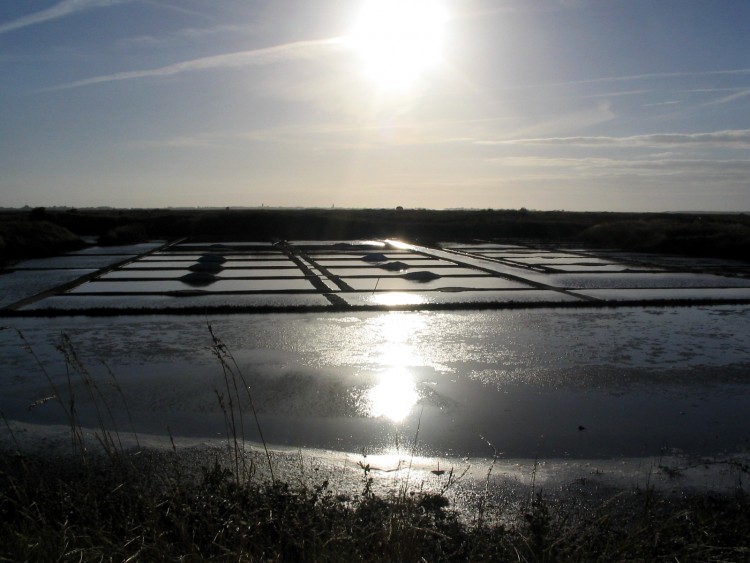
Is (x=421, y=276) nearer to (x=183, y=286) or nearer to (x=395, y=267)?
(x=395, y=267)

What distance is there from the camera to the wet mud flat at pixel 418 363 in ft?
13.7

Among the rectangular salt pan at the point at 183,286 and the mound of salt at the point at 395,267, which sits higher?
the mound of salt at the point at 395,267

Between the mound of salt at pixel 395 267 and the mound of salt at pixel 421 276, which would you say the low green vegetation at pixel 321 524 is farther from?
the mound of salt at pixel 395 267

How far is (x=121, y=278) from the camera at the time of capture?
1259cm

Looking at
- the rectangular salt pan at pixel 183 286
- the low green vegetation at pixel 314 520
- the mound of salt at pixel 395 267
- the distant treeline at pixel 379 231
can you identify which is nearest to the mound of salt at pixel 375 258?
the mound of salt at pixel 395 267

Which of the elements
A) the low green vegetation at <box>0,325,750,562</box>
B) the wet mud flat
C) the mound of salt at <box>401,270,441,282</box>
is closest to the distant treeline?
the wet mud flat

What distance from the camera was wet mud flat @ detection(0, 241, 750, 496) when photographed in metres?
4.16

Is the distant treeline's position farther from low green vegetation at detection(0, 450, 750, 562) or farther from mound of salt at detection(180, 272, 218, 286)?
low green vegetation at detection(0, 450, 750, 562)

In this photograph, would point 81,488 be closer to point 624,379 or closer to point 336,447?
point 336,447

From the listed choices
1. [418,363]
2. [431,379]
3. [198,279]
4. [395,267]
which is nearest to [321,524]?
[431,379]

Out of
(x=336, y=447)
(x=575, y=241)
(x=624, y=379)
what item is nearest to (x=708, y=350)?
(x=624, y=379)

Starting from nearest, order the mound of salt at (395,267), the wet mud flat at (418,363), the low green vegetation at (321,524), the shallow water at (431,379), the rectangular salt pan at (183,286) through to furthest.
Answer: the low green vegetation at (321,524) → the wet mud flat at (418,363) → the shallow water at (431,379) → the rectangular salt pan at (183,286) → the mound of salt at (395,267)

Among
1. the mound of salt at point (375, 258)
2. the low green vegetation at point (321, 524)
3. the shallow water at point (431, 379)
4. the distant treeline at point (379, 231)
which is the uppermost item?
the distant treeline at point (379, 231)

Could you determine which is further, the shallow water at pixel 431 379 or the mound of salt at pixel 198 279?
the mound of salt at pixel 198 279
